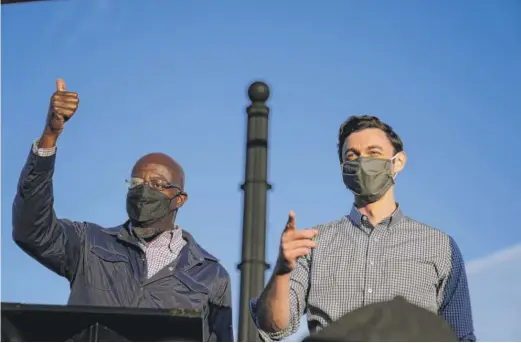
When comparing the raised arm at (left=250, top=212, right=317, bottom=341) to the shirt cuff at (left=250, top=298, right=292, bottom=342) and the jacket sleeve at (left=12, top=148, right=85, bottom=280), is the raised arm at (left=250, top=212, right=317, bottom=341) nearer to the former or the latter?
the shirt cuff at (left=250, top=298, right=292, bottom=342)

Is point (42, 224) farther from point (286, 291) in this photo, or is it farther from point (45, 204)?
point (286, 291)

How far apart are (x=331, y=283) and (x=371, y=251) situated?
293 millimetres

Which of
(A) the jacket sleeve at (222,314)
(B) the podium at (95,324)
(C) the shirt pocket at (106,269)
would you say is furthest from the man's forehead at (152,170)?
(B) the podium at (95,324)

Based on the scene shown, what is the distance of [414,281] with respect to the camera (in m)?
4.80

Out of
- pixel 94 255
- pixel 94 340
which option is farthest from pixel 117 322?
pixel 94 255

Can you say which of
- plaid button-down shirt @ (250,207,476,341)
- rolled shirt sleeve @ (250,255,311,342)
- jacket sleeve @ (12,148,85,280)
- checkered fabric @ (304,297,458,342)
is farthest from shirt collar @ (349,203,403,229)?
checkered fabric @ (304,297,458,342)

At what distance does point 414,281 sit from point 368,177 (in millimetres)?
632

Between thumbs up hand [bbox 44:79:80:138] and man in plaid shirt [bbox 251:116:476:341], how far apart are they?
1485 mm

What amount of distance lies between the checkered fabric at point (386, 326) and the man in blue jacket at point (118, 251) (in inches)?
131

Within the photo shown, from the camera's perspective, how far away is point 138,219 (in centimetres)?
607

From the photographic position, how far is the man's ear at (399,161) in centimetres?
527

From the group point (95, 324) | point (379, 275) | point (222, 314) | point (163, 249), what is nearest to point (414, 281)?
point (379, 275)

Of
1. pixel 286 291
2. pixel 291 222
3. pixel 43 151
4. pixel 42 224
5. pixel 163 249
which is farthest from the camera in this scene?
pixel 163 249

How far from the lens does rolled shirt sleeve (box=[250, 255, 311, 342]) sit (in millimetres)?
4660
